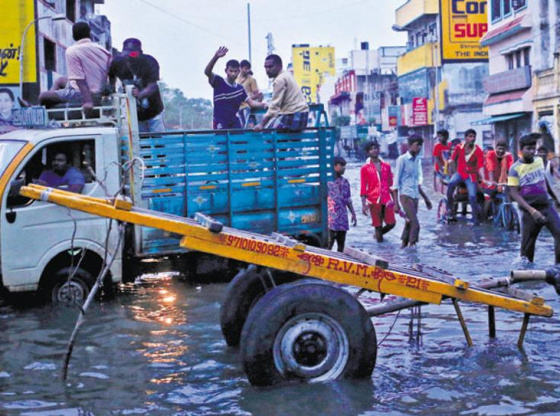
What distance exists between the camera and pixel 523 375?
6.12 metres

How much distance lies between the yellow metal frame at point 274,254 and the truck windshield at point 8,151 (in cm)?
307

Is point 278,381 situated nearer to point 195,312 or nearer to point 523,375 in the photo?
point 523,375

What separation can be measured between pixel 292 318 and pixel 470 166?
12.1 m

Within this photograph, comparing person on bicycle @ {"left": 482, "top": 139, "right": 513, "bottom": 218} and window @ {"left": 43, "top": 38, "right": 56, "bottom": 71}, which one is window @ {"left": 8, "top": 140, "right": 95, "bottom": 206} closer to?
person on bicycle @ {"left": 482, "top": 139, "right": 513, "bottom": 218}

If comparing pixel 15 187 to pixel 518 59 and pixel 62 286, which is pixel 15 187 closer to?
pixel 62 286

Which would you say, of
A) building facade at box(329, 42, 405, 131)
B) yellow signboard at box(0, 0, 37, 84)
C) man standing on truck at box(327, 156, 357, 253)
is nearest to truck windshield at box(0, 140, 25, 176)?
man standing on truck at box(327, 156, 357, 253)

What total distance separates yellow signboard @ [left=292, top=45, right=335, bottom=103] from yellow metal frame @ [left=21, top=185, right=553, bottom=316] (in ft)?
355

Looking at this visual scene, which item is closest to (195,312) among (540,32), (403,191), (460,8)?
(403,191)

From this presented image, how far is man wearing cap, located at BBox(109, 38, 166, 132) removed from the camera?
11.0 metres

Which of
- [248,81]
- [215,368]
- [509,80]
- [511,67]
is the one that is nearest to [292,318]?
[215,368]

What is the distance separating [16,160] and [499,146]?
1054cm

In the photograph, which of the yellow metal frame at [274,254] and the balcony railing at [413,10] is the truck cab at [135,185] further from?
the balcony railing at [413,10]

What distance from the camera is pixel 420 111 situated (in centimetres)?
6109

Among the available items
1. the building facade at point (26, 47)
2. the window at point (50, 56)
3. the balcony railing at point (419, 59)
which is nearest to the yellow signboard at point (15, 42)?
the building facade at point (26, 47)
